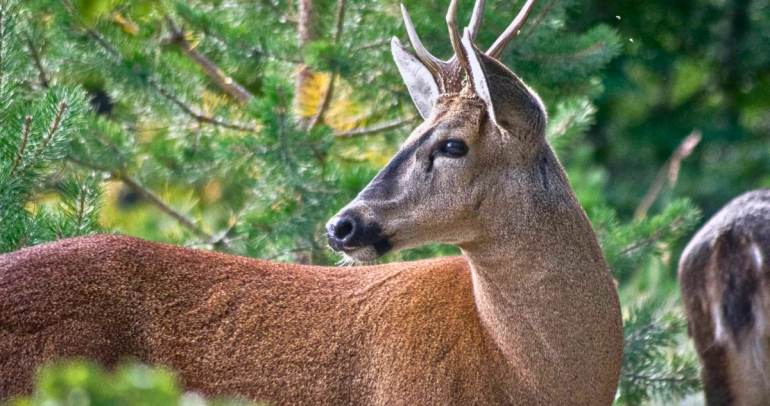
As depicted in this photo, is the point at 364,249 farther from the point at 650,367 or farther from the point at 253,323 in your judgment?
the point at 650,367

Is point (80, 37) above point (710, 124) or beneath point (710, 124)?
above

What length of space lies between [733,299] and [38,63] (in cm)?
393

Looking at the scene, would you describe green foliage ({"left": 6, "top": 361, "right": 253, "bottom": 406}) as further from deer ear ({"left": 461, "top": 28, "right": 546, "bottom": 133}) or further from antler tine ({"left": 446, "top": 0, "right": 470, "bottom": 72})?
antler tine ({"left": 446, "top": 0, "right": 470, "bottom": 72})

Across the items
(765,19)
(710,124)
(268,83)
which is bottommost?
(710,124)

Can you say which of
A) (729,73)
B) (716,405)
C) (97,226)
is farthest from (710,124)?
(97,226)

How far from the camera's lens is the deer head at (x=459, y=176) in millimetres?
3818

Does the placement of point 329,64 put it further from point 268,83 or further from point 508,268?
point 508,268

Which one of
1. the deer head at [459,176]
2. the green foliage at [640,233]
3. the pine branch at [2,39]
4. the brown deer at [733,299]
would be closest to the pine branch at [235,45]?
the pine branch at [2,39]

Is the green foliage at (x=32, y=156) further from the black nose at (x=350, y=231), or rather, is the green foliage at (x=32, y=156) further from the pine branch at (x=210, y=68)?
the pine branch at (x=210, y=68)

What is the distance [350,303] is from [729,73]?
30.8ft

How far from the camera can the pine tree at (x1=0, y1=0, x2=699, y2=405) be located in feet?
18.3

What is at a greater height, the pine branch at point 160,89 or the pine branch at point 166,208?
the pine branch at point 160,89

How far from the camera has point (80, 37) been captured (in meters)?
5.79

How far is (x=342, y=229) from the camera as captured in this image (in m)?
3.78
